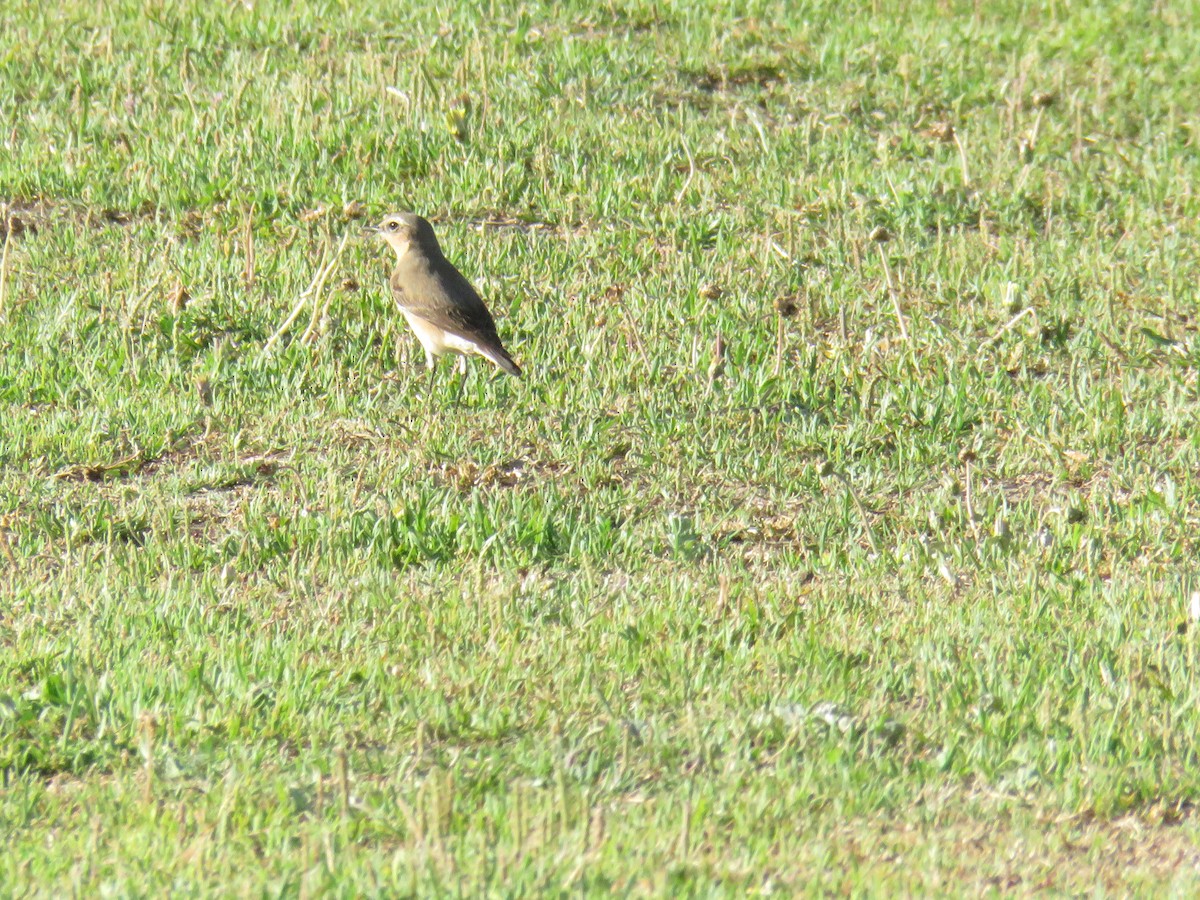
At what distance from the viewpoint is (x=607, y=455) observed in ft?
25.9

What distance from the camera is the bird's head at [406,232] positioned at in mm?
9375

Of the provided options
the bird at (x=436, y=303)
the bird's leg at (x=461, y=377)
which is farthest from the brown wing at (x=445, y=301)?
the bird's leg at (x=461, y=377)

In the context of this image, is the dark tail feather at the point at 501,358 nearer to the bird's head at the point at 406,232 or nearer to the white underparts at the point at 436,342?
the white underparts at the point at 436,342

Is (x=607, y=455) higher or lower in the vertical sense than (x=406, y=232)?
lower

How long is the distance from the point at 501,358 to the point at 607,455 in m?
0.89

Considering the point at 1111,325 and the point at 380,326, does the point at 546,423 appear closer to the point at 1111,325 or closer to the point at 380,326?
the point at 380,326

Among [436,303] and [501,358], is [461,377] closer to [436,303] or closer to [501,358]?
[501,358]

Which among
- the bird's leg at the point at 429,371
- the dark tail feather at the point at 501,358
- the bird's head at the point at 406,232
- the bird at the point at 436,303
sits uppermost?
the bird's head at the point at 406,232

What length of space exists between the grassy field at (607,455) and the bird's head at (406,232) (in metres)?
0.33

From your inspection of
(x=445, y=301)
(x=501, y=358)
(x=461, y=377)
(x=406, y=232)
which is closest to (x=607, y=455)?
(x=501, y=358)

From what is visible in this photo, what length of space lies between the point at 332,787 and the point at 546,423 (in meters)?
3.52

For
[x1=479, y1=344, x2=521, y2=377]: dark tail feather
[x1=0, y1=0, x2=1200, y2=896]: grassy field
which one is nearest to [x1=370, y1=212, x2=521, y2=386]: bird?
[x1=479, y1=344, x2=521, y2=377]: dark tail feather

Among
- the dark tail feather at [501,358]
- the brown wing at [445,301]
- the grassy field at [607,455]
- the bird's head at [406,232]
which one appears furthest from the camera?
the bird's head at [406,232]

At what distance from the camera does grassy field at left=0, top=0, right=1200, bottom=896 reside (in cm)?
479
